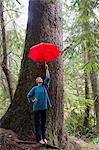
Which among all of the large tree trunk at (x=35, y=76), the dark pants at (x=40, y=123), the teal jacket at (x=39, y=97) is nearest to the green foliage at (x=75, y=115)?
the large tree trunk at (x=35, y=76)

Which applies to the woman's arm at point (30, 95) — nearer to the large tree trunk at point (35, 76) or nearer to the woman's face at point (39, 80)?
the woman's face at point (39, 80)

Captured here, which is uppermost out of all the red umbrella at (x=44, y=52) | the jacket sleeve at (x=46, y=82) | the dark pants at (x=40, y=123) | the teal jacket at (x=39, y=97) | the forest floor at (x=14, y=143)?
the red umbrella at (x=44, y=52)

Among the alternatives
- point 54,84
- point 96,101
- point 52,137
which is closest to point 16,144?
point 52,137

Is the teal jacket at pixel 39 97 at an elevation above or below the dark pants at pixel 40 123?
above

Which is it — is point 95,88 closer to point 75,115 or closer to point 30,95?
point 75,115

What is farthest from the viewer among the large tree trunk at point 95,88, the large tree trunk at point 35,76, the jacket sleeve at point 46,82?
the large tree trunk at point 95,88

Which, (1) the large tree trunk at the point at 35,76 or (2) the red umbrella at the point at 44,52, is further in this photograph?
(1) the large tree trunk at the point at 35,76

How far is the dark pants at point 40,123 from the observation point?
21.2 feet

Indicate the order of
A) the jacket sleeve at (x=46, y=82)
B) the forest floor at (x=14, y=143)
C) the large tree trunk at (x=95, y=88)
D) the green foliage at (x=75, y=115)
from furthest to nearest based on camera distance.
A: the large tree trunk at (x=95, y=88) < the green foliage at (x=75, y=115) < the jacket sleeve at (x=46, y=82) < the forest floor at (x=14, y=143)

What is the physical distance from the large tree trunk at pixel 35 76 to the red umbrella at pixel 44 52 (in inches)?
15.9

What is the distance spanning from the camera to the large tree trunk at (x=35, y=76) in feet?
22.5

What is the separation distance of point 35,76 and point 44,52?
0.71m

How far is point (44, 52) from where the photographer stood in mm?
6504

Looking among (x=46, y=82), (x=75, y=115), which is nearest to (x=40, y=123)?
(x=46, y=82)
